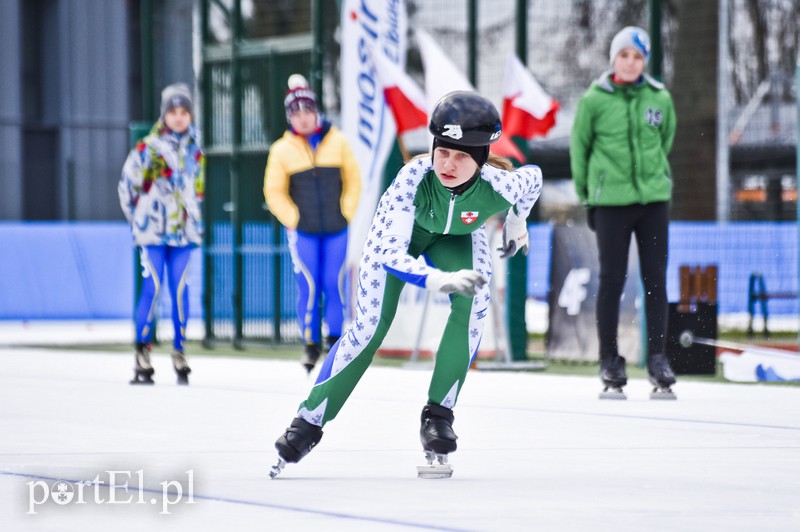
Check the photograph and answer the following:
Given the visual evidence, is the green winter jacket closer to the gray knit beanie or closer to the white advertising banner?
the gray knit beanie

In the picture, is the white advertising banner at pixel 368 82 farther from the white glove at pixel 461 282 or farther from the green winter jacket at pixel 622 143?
the white glove at pixel 461 282

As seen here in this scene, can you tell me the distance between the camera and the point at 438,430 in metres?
6.51

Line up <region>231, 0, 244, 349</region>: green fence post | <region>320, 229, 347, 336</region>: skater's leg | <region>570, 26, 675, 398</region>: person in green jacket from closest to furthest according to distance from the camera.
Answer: <region>570, 26, 675, 398</region>: person in green jacket < <region>320, 229, 347, 336</region>: skater's leg < <region>231, 0, 244, 349</region>: green fence post

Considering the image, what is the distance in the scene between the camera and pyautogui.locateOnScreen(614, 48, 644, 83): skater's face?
1009cm

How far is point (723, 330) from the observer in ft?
61.9

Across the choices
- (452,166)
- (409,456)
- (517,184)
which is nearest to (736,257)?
(409,456)

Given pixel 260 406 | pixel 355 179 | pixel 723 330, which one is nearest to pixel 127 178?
pixel 355 179

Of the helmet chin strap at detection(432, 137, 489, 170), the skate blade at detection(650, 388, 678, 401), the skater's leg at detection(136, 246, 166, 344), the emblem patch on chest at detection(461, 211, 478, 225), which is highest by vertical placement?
the helmet chin strap at detection(432, 137, 489, 170)

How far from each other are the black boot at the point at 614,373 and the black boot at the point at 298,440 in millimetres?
3913

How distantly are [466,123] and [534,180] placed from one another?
51 centimetres

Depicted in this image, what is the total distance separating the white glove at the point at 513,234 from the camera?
6.74m

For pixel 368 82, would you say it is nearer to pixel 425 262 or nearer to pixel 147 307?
pixel 147 307

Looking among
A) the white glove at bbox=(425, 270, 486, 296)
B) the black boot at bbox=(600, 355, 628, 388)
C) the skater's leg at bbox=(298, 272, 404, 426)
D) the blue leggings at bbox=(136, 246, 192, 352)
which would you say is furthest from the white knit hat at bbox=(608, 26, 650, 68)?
the white glove at bbox=(425, 270, 486, 296)

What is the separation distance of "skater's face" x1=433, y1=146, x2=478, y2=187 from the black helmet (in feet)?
0.17
